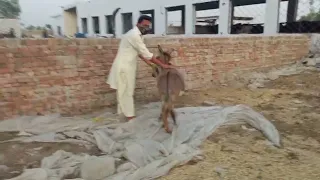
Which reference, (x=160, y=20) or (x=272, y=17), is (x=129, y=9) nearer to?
(x=160, y=20)

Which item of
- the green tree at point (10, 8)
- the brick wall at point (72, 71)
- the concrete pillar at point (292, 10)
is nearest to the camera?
→ the brick wall at point (72, 71)

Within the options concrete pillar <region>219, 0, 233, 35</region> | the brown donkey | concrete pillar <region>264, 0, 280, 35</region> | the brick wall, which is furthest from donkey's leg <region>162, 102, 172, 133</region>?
concrete pillar <region>219, 0, 233, 35</region>

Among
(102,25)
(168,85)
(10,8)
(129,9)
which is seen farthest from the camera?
(10,8)

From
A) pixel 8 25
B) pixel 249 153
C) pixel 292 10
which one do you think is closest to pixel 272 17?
pixel 292 10

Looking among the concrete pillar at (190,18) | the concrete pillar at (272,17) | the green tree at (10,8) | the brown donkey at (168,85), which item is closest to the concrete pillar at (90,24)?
the concrete pillar at (190,18)

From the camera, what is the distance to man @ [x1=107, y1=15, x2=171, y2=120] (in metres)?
3.96

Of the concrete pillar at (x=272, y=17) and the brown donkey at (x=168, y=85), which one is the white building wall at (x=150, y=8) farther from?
the brown donkey at (x=168, y=85)

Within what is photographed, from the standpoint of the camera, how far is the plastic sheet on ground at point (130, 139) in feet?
9.45

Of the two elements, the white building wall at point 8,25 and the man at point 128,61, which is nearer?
the man at point 128,61

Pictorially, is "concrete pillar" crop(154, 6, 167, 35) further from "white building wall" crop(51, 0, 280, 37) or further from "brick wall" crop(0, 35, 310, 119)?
"brick wall" crop(0, 35, 310, 119)

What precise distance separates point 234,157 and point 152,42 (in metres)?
2.93

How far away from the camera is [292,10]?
13.3m

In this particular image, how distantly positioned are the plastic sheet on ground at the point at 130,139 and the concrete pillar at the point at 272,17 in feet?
26.0

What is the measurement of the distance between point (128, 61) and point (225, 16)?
9589mm
